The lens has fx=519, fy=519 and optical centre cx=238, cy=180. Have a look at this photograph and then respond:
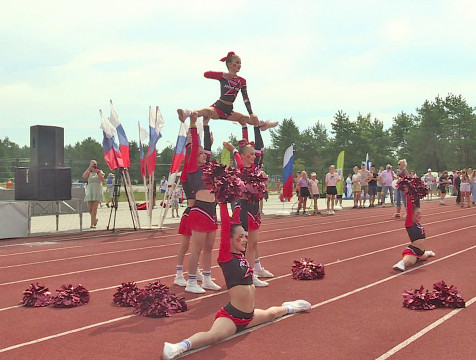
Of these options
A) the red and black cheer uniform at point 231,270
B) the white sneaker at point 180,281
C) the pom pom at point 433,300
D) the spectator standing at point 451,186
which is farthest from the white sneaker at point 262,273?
the spectator standing at point 451,186

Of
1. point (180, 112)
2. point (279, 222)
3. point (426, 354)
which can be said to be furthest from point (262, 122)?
point (279, 222)

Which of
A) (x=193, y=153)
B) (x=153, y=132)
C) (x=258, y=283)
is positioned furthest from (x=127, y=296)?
(x=153, y=132)

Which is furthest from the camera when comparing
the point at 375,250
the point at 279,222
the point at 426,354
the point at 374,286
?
the point at 279,222

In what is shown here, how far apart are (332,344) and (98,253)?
21.5 ft

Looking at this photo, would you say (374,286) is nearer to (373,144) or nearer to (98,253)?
(98,253)

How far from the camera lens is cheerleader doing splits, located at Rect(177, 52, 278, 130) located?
659 centimetres

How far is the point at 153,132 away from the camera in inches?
537

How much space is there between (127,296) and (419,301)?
3071mm

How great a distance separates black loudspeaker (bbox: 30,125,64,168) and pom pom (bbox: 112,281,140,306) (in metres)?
8.43

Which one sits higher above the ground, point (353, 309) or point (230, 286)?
point (230, 286)

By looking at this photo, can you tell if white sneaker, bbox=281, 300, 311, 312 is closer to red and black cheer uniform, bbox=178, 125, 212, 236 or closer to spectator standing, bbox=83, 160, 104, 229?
red and black cheer uniform, bbox=178, 125, 212, 236

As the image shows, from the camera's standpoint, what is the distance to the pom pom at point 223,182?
15.0 ft

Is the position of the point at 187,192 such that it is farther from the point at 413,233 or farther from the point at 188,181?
the point at 413,233

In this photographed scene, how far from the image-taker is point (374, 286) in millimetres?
6453
